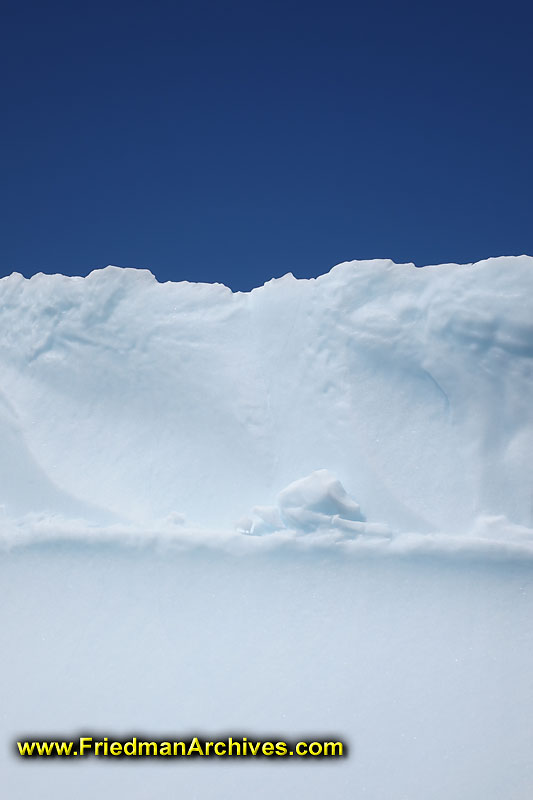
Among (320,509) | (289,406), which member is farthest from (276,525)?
(289,406)

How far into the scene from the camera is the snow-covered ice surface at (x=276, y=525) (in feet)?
17.0

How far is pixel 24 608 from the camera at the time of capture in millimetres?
6055

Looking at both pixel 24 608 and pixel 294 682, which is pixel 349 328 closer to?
pixel 294 682

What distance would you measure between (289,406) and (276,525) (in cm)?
113

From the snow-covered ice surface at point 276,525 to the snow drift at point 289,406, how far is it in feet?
0.06

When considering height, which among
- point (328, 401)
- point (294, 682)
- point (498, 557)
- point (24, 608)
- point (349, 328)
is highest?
point (349, 328)

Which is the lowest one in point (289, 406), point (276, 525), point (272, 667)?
point (272, 667)

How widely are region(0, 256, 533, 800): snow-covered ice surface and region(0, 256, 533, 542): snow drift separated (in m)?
0.02

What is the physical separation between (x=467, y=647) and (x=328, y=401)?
2291 mm

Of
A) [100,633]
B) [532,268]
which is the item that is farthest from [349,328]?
[100,633]

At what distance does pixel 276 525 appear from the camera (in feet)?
20.3

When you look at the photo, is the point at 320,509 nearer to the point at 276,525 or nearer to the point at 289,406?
the point at 276,525

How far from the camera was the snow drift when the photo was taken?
20.7 feet

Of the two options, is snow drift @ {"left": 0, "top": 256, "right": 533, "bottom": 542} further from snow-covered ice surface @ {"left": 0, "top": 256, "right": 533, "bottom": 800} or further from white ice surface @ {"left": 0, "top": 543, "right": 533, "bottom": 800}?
white ice surface @ {"left": 0, "top": 543, "right": 533, "bottom": 800}
